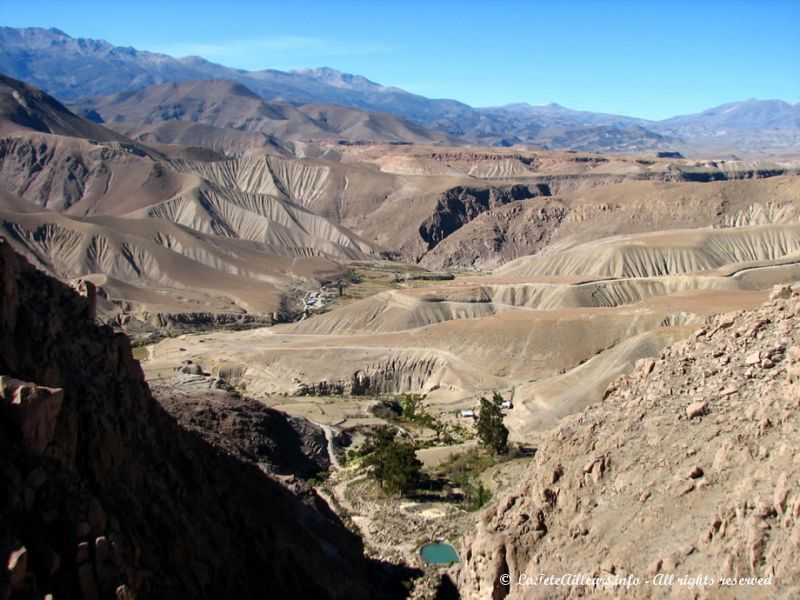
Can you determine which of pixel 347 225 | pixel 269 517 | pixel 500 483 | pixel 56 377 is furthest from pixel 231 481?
pixel 347 225

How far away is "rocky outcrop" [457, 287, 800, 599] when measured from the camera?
18.7 meters

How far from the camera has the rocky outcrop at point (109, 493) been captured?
1678 centimetres

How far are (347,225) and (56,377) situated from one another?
158489 millimetres

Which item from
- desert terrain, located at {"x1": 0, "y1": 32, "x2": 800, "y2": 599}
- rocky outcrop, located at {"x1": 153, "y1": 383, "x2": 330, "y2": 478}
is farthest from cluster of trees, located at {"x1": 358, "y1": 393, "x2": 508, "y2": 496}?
rocky outcrop, located at {"x1": 153, "y1": 383, "x2": 330, "y2": 478}

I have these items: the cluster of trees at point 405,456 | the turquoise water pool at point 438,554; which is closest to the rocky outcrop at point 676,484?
the turquoise water pool at point 438,554

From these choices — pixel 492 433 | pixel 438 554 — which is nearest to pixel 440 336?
pixel 492 433

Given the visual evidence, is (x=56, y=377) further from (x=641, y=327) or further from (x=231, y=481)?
(x=641, y=327)

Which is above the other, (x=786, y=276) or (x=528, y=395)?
(x=786, y=276)

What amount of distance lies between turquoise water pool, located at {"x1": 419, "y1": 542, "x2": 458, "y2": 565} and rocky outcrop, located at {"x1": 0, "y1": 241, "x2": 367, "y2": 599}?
5.36m

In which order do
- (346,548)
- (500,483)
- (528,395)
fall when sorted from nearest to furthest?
(346,548) → (500,483) → (528,395)

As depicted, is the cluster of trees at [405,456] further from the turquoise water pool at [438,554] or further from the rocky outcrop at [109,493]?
the rocky outcrop at [109,493]

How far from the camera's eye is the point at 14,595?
15062 mm

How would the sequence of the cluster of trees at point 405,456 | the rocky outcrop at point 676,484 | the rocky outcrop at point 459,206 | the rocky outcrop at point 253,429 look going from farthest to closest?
the rocky outcrop at point 459,206, the cluster of trees at point 405,456, the rocky outcrop at point 253,429, the rocky outcrop at point 676,484

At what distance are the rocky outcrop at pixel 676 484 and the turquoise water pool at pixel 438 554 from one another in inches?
186
